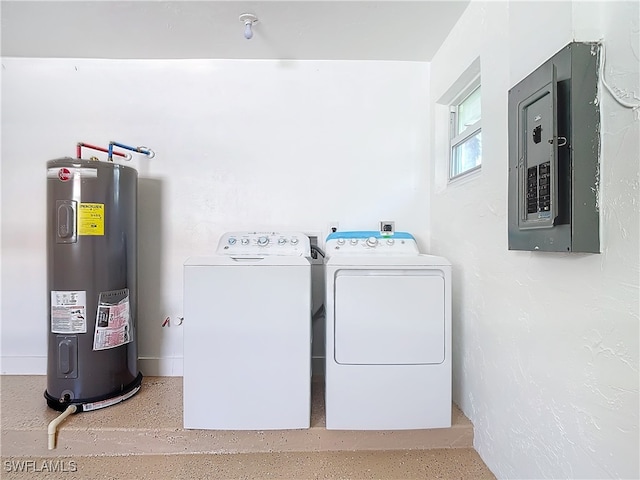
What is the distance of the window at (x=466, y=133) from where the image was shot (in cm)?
174

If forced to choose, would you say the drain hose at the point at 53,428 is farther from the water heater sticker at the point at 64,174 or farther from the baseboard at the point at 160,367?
the water heater sticker at the point at 64,174

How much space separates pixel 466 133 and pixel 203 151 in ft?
5.49

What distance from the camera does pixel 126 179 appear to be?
1815 millimetres

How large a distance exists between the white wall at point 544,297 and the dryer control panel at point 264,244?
Result: 864 mm

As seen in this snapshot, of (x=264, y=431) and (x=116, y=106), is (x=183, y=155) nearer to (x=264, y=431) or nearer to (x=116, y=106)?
(x=116, y=106)

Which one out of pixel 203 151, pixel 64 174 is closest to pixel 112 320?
pixel 64 174

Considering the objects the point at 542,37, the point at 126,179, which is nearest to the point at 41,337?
the point at 126,179

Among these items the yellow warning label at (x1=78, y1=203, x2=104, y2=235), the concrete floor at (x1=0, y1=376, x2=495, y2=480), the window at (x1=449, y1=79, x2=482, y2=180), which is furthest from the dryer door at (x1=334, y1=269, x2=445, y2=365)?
the yellow warning label at (x1=78, y1=203, x2=104, y2=235)

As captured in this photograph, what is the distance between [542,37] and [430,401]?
1.50 meters

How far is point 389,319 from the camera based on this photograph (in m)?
1.50

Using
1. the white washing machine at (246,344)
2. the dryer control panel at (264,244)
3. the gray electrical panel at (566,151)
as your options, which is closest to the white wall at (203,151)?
the dryer control panel at (264,244)

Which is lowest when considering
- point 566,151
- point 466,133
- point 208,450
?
point 208,450

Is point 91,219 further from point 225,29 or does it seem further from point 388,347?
point 388,347

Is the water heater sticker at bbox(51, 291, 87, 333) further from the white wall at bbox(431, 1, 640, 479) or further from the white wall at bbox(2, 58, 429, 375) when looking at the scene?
the white wall at bbox(431, 1, 640, 479)
